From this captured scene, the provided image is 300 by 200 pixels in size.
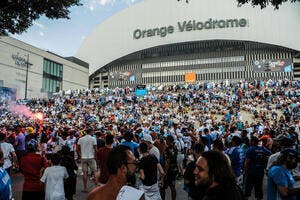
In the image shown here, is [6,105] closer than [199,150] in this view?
No

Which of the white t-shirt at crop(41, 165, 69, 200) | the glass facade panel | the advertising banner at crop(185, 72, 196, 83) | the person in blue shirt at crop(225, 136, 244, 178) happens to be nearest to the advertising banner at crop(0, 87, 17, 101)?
the glass facade panel

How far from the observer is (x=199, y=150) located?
5156 millimetres

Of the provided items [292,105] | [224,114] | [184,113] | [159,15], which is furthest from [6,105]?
[159,15]

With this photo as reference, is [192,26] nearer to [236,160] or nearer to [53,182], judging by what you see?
[236,160]

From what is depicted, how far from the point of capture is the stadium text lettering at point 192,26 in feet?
211

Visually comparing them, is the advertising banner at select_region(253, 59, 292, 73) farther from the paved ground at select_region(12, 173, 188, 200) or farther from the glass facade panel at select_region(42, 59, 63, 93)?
the paved ground at select_region(12, 173, 188, 200)

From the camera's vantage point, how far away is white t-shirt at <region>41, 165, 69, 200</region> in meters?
5.06

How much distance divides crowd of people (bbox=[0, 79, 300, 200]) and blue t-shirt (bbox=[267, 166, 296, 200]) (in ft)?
0.04

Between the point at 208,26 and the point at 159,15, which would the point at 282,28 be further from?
the point at 159,15

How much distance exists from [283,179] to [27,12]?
10.7 m

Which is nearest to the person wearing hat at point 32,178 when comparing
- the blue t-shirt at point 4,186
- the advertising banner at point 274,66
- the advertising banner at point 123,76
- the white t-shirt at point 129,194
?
the blue t-shirt at point 4,186

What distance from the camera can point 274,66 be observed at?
188 feet

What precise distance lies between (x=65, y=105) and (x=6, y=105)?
23.9 feet

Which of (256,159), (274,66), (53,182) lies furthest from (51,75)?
(53,182)
